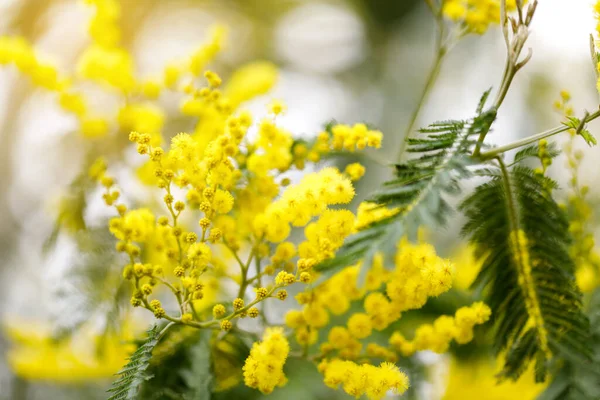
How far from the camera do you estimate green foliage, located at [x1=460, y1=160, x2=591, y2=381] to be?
0.82 metres

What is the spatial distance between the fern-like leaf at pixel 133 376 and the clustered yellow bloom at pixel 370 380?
0.29m

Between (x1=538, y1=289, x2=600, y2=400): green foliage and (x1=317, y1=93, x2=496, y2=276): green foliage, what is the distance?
14.0 inches

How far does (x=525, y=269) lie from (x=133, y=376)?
61cm

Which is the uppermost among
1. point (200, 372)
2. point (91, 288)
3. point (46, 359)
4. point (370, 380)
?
point (46, 359)

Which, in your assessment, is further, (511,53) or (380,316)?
(380,316)

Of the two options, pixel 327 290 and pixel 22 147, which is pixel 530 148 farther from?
pixel 22 147

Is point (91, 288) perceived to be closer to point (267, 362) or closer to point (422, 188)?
point (267, 362)

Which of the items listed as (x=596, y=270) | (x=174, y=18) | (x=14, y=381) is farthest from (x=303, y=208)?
(x=174, y=18)

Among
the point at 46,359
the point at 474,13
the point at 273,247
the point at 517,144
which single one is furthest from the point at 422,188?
the point at 46,359

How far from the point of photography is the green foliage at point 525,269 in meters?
0.82

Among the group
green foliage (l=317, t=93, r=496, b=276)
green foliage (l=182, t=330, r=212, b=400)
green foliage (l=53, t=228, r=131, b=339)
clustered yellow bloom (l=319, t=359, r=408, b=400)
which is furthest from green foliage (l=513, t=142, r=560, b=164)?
green foliage (l=53, t=228, r=131, b=339)

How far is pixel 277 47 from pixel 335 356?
3.25m

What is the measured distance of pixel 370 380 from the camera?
2.68 ft

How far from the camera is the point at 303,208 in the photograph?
2.73ft
